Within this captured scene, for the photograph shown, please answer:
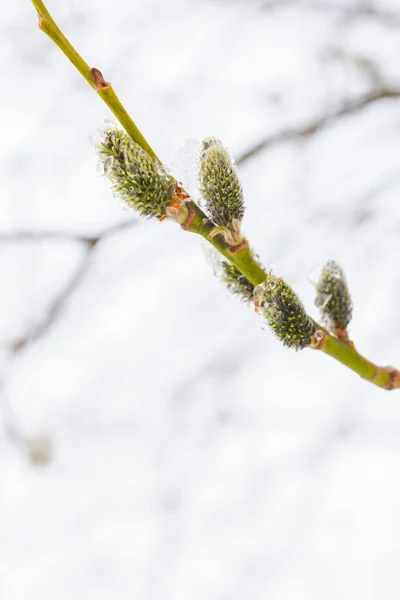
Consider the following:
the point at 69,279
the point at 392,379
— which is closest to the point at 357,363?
the point at 392,379

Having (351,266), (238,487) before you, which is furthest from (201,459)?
(351,266)

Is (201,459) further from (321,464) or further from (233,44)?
(233,44)

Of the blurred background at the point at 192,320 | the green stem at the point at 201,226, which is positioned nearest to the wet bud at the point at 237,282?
the green stem at the point at 201,226

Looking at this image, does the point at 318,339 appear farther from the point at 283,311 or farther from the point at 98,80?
the point at 98,80

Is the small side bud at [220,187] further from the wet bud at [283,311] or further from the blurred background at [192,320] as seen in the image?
the blurred background at [192,320]

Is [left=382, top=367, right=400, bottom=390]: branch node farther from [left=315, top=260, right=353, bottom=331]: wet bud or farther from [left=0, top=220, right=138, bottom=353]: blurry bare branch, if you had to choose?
[left=0, top=220, right=138, bottom=353]: blurry bare branch

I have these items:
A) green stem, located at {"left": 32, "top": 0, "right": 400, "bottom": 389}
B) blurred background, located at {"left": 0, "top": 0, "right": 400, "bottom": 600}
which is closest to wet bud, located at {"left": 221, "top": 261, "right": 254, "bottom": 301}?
green stem, located at {"left": 32, "top": 0, "right": 400, "bottom": 389}
